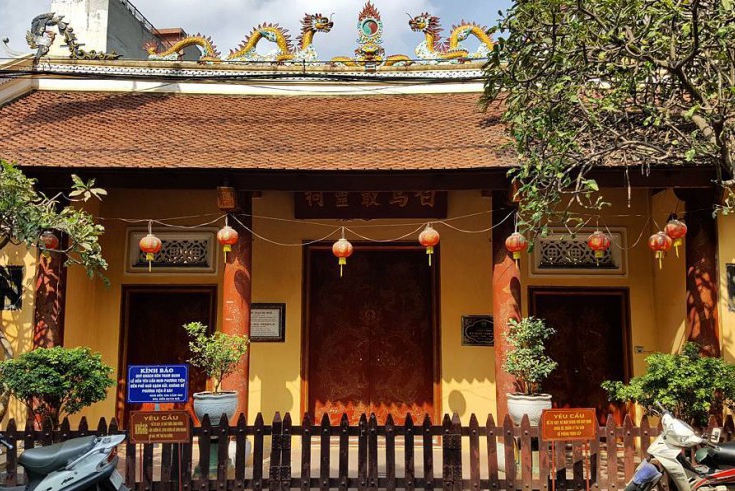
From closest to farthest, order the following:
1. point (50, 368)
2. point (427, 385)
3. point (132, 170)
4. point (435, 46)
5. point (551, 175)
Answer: point (551, 175)
point (50, 368)
point (132, 170)
point (427, 385)
point (435, 46)

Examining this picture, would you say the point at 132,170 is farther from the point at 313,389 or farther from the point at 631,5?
the point at 631,5

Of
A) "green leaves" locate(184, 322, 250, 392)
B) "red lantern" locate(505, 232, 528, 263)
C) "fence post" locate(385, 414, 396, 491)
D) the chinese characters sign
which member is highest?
the chinese characters sign

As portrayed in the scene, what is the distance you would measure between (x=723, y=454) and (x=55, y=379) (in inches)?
248

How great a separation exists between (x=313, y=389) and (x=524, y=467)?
12.5 feet

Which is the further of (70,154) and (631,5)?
(70,154)

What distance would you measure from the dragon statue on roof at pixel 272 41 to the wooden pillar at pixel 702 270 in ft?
20.9

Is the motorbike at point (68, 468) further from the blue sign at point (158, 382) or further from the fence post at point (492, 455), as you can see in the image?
the fence post at point (492, 455)

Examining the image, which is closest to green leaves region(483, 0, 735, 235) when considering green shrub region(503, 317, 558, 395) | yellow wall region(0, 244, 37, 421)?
green shrub region(503, 317, 558, 395)

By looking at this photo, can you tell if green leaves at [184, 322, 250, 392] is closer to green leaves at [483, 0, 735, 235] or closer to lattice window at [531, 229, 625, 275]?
green leaves at [483, 0, 735, 235]

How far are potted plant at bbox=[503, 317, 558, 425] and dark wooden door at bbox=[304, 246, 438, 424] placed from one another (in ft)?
6.60

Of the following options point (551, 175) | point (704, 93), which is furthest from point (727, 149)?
point (551, 175)

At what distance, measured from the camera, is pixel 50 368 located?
634cm

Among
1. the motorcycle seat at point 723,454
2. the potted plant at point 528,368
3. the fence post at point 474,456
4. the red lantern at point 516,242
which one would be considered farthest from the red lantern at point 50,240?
the motorcycle seat at point 723,454

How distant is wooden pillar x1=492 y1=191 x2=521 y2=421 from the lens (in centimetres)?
722
